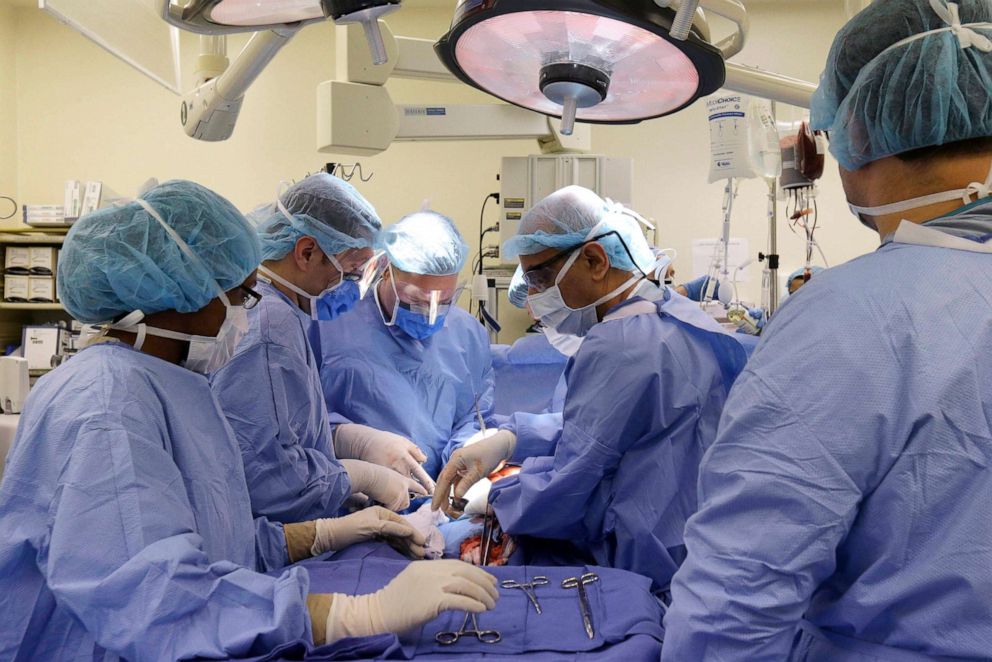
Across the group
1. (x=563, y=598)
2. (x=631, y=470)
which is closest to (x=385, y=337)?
(x=631, y=470)

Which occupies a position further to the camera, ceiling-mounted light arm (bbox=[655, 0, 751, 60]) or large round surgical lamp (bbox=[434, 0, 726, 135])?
ceiling-mounted light arm (bbox=[655, 0, 751, 60])

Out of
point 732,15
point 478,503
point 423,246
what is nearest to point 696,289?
point 423,246

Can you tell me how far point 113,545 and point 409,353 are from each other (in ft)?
4.82

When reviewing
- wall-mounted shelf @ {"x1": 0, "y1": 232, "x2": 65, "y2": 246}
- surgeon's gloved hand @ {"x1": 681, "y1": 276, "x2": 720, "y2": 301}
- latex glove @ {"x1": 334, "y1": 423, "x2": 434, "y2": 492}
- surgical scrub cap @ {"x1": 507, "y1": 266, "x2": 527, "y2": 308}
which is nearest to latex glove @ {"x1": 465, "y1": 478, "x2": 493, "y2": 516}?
latex glove @ {"x1": 334, "y1": 423, "x2": 434, "y2": 492}

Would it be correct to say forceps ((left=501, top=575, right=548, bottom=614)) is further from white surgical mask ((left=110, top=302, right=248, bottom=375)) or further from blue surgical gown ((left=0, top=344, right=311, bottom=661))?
white surgical mask ((left=110, top=302, right=248, bottom=375))

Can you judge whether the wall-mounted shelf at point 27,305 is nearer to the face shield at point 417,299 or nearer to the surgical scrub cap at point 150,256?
the face shield at point 417,299

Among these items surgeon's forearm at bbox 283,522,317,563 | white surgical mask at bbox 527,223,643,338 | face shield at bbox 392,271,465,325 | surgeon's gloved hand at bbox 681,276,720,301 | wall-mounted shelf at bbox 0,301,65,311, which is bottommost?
wall-mounted shelf at bbox 0,301,65,311

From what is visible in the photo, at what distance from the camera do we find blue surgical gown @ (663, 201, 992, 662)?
0.80 m

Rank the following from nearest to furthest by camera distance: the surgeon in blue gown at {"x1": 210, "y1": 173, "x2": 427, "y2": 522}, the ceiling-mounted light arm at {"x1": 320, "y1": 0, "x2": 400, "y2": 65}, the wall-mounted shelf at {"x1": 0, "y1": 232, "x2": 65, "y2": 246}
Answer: the ceiling-mounted light arm at {"x1": 320, "y1": 0, "x2": 400, "y2": 65} → the surgeon in blue gown at {"x1": 210, "y1": 173, "x2": 427, "y2": 522} → the wall-mounted shelf at {"x1": 0, "y1": 232, "x2": 65, "y2": 246}

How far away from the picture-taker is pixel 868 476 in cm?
83

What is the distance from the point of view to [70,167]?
17.3 ft

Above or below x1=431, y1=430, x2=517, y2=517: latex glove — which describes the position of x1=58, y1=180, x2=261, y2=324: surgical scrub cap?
above

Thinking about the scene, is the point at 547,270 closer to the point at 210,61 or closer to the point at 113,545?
the point at 210,61

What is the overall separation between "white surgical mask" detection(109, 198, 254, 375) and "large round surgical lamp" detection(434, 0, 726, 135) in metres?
0.53
